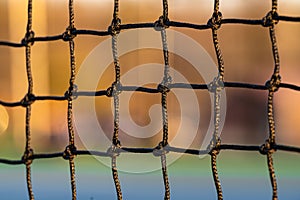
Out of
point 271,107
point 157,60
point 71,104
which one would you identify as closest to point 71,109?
point 71,104

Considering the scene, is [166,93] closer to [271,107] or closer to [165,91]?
[165,91]

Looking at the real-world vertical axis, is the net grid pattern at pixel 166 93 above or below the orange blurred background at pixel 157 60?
below

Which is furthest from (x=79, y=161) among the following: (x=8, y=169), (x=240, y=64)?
(x=240, y=64)

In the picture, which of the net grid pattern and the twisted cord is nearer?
the net grid pattern

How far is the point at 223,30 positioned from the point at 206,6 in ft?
0.58

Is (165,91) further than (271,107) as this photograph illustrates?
Yes

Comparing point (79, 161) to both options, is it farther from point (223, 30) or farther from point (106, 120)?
point (223, 30)

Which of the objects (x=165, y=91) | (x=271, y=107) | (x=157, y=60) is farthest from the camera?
(x=157, y=60)

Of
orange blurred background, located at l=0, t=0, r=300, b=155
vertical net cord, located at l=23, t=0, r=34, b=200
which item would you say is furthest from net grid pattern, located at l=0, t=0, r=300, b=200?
orange blurred background, located at l=0, t=0, r=300, b=155

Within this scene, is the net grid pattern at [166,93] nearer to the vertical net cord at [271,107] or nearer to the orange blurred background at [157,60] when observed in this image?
the vertical net cord at [271,107]

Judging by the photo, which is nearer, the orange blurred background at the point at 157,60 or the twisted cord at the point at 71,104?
the twisted cord at the point at 71,104

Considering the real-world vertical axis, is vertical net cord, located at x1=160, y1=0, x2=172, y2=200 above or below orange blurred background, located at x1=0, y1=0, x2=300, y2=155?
below

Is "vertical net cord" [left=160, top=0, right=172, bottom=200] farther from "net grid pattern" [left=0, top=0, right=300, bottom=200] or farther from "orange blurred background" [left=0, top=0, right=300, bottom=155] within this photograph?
"orange blurred background" [left=0, top=0, right=300, bottom=155]

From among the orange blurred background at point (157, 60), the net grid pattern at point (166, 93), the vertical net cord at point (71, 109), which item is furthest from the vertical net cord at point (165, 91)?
the orange blurred background at point (157, 60)
